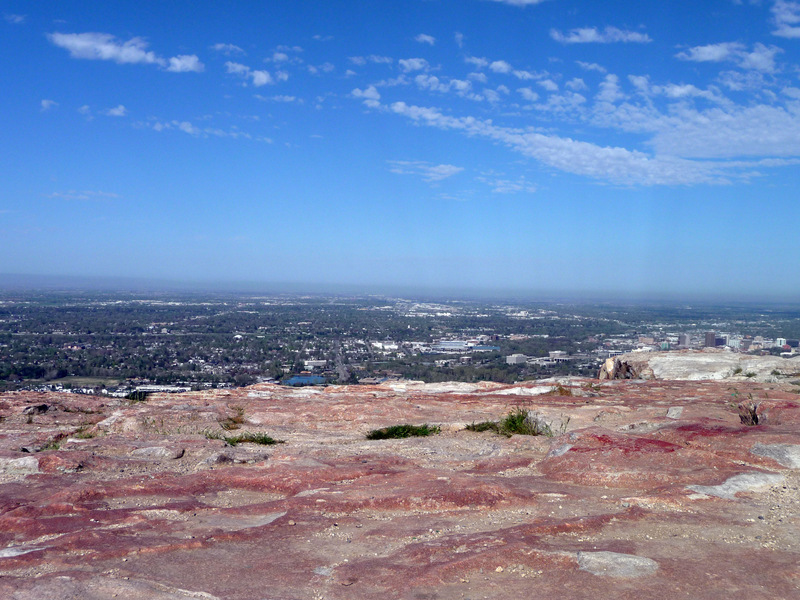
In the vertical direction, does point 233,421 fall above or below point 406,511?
below

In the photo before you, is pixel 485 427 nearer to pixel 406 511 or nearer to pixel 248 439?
pixel 248 439

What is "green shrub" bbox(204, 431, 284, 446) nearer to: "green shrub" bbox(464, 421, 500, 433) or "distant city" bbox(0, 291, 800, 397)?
"green shrub" bbox(464, 421, 500, 433)

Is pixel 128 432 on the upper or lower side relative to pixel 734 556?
lower

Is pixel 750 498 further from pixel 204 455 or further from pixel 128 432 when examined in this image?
pixel 128 432

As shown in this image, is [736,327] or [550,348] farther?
[736,327]

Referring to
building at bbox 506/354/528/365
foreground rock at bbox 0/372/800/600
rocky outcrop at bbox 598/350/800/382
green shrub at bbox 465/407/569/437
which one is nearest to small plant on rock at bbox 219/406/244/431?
foreground rock at bbox 0/372/800/600

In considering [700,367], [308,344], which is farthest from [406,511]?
[308,344]

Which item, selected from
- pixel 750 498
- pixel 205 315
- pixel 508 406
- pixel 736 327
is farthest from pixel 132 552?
pixel 205 315
